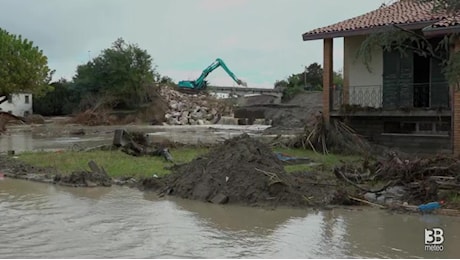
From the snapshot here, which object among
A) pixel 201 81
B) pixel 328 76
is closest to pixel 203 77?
pixel 201 81

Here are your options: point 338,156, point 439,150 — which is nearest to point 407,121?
point 439,150

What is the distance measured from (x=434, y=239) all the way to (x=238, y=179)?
4508mm

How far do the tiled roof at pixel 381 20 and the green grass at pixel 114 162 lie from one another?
7.10m

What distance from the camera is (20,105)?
68.8m

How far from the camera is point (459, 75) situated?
9492 millimetres

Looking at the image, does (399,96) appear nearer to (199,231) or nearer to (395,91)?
(395,91)

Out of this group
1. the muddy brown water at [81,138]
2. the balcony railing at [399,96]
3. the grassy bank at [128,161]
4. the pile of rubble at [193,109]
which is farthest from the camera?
the pile of rubble at [193,109]

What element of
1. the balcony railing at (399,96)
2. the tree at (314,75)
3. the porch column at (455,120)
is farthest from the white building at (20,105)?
the porch column at (455,120)

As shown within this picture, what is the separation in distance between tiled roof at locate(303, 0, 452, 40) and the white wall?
82 centimetres

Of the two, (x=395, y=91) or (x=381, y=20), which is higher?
A: (x=381, y=20)

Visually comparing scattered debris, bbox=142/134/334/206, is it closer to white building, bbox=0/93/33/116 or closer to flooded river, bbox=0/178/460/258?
flooded river, bbox=0/178/460/258

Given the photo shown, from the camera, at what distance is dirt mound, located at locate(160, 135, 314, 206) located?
1077 centimetres

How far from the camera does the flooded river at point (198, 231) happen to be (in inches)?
287

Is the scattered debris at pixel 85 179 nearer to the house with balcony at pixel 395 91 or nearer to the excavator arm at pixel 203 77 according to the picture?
the house with balcony at pixel 395 91
